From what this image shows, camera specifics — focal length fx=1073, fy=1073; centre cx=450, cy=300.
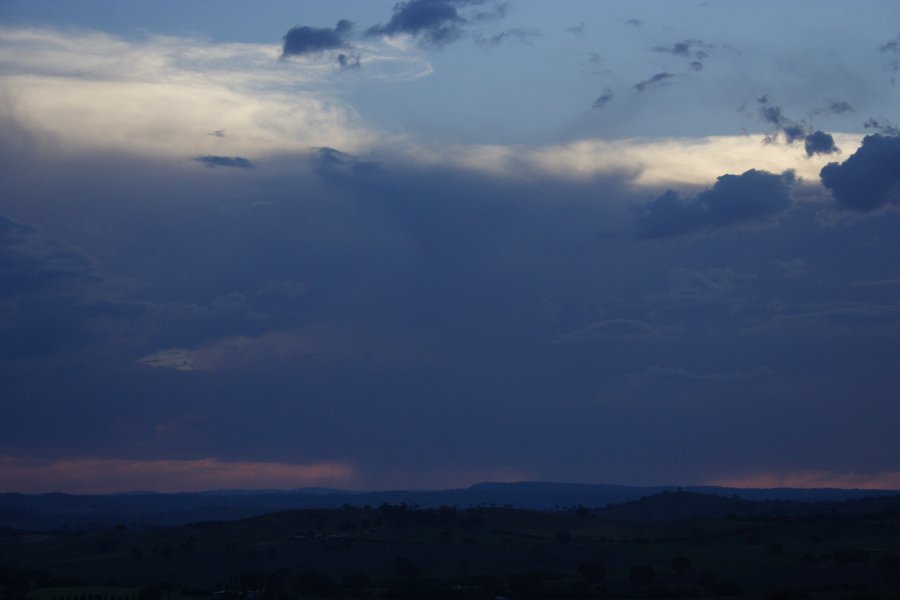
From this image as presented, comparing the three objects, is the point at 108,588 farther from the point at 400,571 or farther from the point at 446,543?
the point at 446,543

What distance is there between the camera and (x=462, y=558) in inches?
5133

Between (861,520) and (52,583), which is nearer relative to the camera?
(52,583)

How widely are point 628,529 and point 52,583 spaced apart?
94.5 m

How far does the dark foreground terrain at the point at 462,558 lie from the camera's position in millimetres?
100062

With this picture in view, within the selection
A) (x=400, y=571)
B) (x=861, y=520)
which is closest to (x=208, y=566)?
(x=400, y=571)

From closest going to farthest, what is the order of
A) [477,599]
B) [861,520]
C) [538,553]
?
[477,599]
[538,553]
[861,520]

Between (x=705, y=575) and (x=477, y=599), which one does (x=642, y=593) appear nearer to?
(x=705, y=575)

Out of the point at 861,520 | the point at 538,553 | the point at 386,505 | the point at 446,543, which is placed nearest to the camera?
the point at 538,553

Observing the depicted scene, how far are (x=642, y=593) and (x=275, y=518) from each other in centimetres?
8907

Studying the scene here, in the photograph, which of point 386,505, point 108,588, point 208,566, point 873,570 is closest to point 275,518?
point 386,505

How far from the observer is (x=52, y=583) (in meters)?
108

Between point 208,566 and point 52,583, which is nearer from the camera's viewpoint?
point 52,583

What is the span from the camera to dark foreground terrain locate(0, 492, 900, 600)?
100062mm

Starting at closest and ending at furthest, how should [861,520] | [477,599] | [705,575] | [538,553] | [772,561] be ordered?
[477,599]
[705,575]
[772,561]
[538,553]
[861,520]
